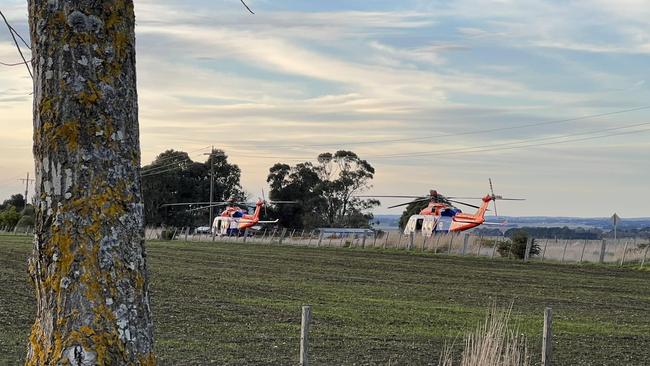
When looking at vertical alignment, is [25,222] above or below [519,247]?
below

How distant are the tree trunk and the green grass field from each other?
345 inches

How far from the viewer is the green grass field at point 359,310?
13.9m

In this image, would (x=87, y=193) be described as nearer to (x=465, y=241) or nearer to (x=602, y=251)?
(x=602, y=251)

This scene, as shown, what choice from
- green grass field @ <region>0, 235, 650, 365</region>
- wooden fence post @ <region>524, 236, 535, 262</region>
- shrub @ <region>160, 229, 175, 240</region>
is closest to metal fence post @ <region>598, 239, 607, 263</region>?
wooden fence post @ <region>524, 236, 535, 262</region>

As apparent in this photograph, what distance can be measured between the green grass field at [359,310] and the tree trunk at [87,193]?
8774mm

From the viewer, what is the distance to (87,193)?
3666mm

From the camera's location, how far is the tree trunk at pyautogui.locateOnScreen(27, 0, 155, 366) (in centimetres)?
361

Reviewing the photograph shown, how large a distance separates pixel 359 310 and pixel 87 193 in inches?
676

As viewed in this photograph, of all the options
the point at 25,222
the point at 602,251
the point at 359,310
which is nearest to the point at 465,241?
the point at 602,251

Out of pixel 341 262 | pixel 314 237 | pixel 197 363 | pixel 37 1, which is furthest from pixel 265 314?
pixel 314 237

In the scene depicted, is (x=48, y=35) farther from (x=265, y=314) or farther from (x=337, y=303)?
(x=337, y=303)

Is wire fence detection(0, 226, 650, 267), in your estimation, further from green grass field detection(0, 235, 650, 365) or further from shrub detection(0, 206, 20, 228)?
shrub detection(0, 206, 20, 228)

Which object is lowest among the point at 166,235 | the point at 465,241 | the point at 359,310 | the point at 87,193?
the point at 359,310

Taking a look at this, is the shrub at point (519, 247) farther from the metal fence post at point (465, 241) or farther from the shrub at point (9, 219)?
the shrub at point (9, 219)
